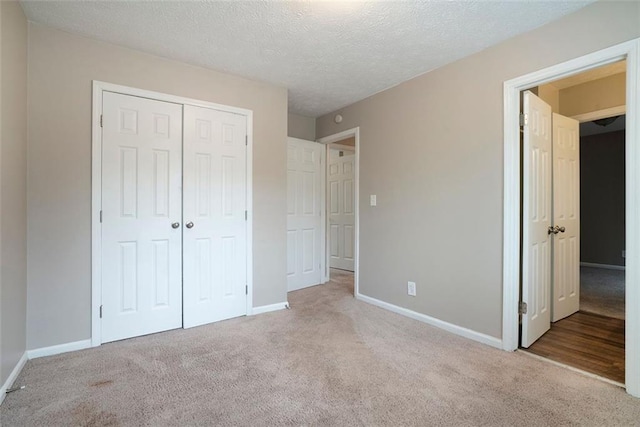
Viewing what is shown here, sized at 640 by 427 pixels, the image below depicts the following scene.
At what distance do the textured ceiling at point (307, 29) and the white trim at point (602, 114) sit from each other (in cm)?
146

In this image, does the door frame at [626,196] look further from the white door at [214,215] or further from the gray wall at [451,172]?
the white door at [214,215]

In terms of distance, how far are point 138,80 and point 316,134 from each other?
7.94 feet

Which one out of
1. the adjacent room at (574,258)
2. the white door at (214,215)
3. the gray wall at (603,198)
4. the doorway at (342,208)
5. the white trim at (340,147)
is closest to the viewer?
the adjacent room at (574,258)

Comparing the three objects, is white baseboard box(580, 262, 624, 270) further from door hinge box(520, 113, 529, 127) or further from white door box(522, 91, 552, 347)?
door hinge box(520, 113, 529, 127)

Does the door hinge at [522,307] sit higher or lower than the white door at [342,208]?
lower

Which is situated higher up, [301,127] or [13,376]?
[301,127]

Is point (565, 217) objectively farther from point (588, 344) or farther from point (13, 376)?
point (13, 376)

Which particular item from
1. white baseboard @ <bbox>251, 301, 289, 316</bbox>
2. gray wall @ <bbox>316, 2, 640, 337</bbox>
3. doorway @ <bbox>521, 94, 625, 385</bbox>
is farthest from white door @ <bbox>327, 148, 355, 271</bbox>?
doorway @ <bbox>521, 94, 625, 385</bbox>

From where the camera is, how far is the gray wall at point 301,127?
14.2 ft

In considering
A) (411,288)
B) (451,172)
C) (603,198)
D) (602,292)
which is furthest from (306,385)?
(603,198)

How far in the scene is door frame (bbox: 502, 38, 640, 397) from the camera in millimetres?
1780

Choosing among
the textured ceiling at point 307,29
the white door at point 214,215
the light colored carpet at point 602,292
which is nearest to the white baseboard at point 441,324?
the white door at point 214,215

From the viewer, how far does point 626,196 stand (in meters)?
1.84

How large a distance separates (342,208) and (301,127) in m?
1.71
